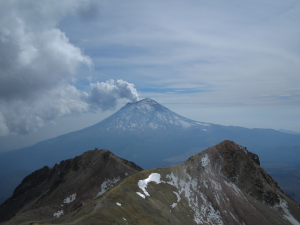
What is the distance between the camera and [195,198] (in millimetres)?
69188

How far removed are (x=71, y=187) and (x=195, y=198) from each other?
62284 mm

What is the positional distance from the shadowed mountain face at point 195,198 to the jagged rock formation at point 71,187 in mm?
1225

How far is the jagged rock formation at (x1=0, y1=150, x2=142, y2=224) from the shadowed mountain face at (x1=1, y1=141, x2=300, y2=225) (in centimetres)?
123

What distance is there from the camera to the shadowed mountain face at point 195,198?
1831 inches

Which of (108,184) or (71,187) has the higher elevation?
(108,184)

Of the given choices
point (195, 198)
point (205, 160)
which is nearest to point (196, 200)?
point (195, 198)

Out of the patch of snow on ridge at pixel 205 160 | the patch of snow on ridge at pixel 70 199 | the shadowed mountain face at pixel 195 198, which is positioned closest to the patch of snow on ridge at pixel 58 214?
the shadowed mountain face at pixel 195 198

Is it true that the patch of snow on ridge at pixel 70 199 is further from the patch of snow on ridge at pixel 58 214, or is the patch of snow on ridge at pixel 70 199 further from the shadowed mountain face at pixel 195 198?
the patch of snow on ridge at pixel 58 214

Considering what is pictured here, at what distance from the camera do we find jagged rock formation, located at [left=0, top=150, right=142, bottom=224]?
253ft

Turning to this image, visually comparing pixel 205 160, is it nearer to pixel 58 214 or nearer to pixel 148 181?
pixel 148 181

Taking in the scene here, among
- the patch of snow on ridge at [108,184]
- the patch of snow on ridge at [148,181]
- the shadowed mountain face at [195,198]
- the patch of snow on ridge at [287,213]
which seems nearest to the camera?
the shadowed mountain face at [195,198]

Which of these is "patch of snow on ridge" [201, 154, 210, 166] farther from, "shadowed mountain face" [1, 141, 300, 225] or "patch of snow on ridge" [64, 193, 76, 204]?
"patch of snow on ridge" [64, 193, 76, 204]

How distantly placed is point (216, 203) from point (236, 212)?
314 inches

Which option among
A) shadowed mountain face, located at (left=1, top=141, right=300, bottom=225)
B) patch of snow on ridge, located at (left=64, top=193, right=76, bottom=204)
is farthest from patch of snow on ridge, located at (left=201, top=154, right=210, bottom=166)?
patch of snow on ridge, located at (left=64, top=193, right=76, bottom=204)
